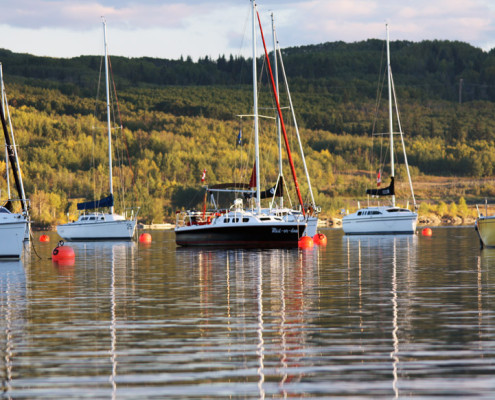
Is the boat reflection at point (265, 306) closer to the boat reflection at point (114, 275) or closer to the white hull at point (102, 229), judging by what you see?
the boat reflection at point (114, 275)

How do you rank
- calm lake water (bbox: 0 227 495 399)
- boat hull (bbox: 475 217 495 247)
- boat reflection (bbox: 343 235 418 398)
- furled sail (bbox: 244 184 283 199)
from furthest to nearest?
furled sail (bbox: 244 184 283 199) < boat hull (bbox: 475 217 495 247) < boat reflection (bbox: 343 235 418 398) < calm lake water (bbox: 0 227 495 399)

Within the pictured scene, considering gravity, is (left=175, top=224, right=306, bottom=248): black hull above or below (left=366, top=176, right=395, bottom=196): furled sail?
below

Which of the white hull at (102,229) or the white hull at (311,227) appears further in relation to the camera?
the white hull at (102,229)

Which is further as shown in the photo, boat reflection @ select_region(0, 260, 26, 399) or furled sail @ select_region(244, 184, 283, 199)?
furled sail @ select_region(244, 184, 283, 199)

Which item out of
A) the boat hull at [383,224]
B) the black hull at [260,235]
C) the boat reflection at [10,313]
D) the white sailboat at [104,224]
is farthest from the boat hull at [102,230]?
the boat reflection at [10,313]

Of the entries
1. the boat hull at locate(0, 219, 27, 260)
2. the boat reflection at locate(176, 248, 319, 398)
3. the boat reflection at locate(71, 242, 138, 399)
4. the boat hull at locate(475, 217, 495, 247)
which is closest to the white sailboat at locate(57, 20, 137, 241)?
the boat reflection at locate(71, 242, 138, 399)

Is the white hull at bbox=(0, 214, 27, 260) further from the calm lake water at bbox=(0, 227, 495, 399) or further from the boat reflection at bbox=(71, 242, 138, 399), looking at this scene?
the calm lake water at bbox=(0, 227, 495, 399)

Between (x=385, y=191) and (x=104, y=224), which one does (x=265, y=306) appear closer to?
(x=104, y=224)

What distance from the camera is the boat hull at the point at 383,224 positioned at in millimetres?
73375

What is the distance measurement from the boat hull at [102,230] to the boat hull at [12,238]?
28.4m

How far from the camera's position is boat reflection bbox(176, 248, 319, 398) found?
14176 millimetres

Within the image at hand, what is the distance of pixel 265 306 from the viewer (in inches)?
847

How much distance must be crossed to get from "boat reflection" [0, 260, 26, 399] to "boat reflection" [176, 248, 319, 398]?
334cm

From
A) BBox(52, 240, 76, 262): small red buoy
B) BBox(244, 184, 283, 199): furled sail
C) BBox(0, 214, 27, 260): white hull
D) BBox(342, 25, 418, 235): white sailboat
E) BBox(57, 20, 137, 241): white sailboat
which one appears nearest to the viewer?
BBox(0, 214, 27, 260): white hull
